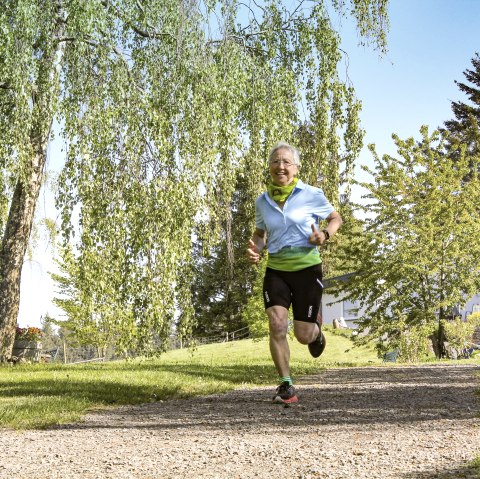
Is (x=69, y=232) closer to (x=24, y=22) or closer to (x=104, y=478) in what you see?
(x=24, y=22)

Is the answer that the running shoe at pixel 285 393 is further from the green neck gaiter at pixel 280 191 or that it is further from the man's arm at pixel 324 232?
the green neck gaiter at pixel 280 191

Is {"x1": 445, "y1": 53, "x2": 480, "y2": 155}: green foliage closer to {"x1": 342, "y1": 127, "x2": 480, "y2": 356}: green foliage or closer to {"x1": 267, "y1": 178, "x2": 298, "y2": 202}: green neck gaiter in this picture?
{"x1": 342, "y1": 127, "x2": 480, "y2": 356}: green foliage

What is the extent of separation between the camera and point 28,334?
16.0 m

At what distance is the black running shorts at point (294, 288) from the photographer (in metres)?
5.63

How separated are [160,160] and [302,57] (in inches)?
129

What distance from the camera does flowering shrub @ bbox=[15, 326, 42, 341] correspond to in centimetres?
1590

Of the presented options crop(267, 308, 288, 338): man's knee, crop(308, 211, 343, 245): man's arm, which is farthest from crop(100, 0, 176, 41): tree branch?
crop(267, 308, 288, 338): man's knee

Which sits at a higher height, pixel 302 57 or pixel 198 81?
pixel 302 57

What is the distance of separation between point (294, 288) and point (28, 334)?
39.2 ft

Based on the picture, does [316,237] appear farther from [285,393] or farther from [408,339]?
[408,339]

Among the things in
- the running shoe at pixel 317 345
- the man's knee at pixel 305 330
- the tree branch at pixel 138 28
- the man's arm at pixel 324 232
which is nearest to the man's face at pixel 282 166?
the man's arm at pixel 324 232

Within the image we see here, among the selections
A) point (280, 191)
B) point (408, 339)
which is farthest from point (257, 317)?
point (280, 191)

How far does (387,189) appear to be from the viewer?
19.6 meters

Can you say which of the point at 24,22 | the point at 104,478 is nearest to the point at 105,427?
the point at 104,478
